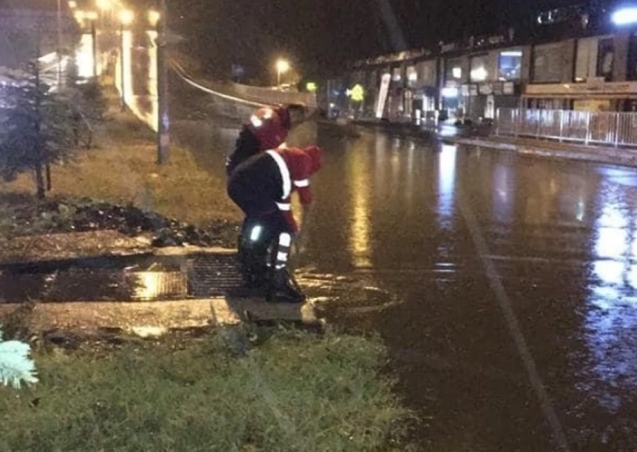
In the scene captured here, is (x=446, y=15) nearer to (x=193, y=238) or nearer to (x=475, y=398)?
(x=193, y=238)

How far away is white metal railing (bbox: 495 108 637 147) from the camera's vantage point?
105 ft

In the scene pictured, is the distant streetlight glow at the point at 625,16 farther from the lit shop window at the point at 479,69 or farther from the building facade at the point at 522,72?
the lit shop window at the point at 479,69

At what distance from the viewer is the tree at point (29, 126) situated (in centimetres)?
1299

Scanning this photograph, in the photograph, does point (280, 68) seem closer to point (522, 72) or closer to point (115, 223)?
point (522, 72)

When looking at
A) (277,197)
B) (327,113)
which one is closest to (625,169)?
(277,197)

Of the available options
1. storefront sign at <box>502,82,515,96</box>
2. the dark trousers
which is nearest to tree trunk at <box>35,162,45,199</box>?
the dark trousers

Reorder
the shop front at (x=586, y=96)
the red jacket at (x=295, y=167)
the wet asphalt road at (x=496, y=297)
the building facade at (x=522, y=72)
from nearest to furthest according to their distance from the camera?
the wet asphalt road at (x=496, y=297) < the red jacket at (x=295, y=167) < the shop front at (x=586, y=96) < the building facade at (x=522, y=72)

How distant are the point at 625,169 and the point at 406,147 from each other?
34.3ft

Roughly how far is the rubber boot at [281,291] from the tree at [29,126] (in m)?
5.99

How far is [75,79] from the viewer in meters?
17.1

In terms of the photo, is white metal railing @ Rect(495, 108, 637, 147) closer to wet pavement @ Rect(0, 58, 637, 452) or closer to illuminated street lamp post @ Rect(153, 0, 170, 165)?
wet pavement @ Rect(0, 58, 637, 452)

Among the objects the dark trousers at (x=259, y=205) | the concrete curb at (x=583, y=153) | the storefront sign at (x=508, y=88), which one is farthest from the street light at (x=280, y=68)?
the dark trousers at (x=259, y=205)

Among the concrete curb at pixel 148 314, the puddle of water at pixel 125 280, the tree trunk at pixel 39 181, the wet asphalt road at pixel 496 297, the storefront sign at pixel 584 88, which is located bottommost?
the wet asphalt road at pixel 496 297

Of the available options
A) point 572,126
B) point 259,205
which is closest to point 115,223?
point 259,205
